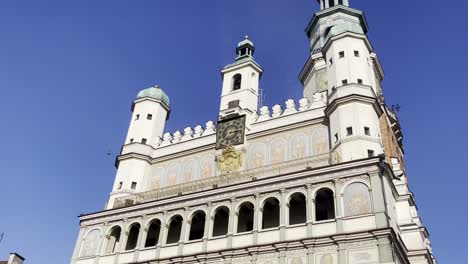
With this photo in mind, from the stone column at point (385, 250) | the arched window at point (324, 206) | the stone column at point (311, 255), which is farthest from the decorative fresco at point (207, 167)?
the stone column at point (385, 250)

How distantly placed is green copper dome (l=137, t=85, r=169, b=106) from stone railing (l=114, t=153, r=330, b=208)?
425 inches

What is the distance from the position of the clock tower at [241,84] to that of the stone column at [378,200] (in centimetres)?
1425

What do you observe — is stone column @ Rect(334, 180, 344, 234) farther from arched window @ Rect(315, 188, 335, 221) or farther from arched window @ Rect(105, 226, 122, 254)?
arched window @ Rect(105, 226, 122, 254)

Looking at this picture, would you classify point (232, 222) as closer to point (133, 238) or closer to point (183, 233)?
point (183, 233)

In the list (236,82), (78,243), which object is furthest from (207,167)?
(78,243)

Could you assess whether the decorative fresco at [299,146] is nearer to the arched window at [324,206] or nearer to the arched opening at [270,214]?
the arched window at [324,206]

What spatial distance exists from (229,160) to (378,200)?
43.5 feet

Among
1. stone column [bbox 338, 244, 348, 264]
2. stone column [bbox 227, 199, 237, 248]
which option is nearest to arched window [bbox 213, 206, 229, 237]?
stone column [bbox 227, 199, 237, 248]

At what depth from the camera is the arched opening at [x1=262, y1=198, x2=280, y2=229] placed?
3045 cm

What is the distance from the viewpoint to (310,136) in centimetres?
3441

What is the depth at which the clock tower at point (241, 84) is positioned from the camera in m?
39.1

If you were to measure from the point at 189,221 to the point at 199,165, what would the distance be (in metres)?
7.30

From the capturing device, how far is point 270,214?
31047 millimetres

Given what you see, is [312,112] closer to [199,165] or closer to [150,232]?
[199,165]
